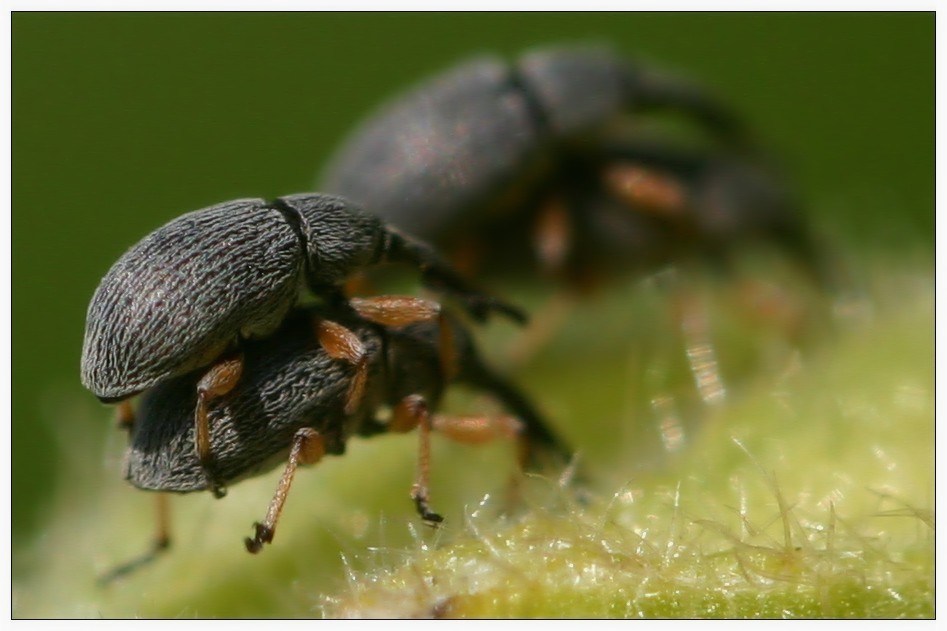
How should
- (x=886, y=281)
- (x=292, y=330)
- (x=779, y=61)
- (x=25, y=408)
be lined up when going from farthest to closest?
(x=779, y=61)
(x=25, y=408)
(x=886, y=281)
(x=292, y=330)

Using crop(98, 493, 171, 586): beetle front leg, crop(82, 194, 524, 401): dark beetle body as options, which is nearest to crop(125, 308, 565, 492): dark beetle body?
crop(82, 194, 524, 401): dark beetle body

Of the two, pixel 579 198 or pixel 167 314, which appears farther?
pixel 579 198

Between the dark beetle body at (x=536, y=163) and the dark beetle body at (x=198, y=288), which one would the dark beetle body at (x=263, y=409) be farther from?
the dark beetle body at (x=536, y=163)

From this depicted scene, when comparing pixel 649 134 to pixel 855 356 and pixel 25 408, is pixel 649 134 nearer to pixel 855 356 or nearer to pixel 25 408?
pixel 855 356

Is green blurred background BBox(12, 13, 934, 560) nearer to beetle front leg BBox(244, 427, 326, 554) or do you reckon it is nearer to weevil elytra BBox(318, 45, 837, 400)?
weevil elytra BBox(318, 45, 837, 400)

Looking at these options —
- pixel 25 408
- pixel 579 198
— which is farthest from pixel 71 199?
A: pixel 579 198
